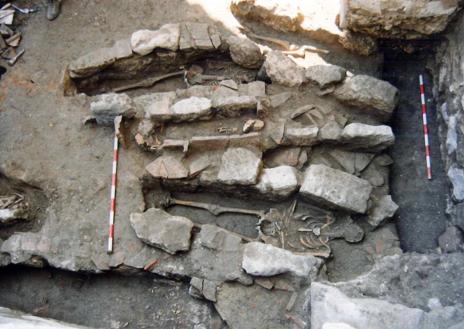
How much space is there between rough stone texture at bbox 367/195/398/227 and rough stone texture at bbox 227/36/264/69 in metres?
1.92

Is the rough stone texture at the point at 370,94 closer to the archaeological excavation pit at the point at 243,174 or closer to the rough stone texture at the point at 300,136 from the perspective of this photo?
the archaeological excavation pit at the point at 243,174

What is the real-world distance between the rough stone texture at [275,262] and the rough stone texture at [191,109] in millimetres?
1452

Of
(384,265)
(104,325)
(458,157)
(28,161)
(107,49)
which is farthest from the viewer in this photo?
(107,49)

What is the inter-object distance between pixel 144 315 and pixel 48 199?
4.88 feet

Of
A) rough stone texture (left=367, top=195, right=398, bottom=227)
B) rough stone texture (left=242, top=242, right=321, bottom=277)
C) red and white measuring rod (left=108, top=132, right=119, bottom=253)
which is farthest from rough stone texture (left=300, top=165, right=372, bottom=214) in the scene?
red and white measuring rod (left=108, top=132, right=119, bottom=253)

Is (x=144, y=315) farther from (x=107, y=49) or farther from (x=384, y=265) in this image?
(x=107, y=49)

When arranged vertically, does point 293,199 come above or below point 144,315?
above

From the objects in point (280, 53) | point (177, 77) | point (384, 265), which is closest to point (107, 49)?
point (177, 77)

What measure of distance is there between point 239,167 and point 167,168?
69 cm

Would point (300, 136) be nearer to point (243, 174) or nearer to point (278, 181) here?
point (278, 181)

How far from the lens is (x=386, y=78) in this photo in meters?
5.70

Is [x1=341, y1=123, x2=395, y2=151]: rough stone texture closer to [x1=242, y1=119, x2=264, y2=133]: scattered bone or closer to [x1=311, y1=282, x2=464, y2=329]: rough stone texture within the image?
[x1=242, y1=119, x2=264, y2=133]: scattered bone

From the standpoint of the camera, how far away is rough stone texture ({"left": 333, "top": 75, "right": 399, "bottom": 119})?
16.9ft

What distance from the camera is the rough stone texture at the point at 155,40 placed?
221 inches
